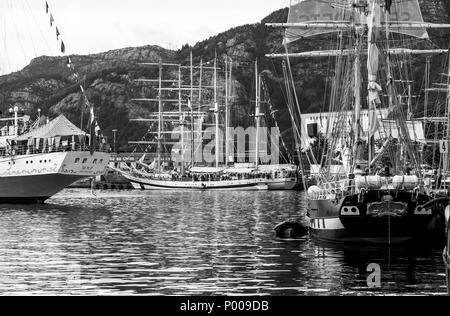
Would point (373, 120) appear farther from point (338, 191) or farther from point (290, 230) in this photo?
point (290, 230)

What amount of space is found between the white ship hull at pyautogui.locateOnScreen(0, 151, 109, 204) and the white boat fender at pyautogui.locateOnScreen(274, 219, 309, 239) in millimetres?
48288

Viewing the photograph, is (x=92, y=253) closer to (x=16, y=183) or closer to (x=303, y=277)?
(x=303, y=277)

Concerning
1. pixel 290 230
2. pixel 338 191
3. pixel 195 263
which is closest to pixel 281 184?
pixel 290 230

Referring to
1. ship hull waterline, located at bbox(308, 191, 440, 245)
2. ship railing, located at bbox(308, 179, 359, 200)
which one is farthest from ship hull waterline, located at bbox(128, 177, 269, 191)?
ship hull waterline, located at bbox(308, 191, 440, 245)

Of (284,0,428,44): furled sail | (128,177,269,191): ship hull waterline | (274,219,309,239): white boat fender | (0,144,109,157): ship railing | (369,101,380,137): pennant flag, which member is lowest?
(128,177,269,191): ship hull waterline

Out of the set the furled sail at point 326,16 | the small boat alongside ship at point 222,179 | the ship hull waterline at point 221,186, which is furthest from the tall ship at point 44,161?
the small boat alongside ship at point 222,179

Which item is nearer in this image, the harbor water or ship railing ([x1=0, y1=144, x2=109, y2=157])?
the harbor water

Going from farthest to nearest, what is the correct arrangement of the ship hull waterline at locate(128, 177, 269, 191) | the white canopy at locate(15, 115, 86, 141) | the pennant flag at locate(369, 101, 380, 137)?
the ship hull waterline at locate(128, 177, 269, 191) → the white canopy at locate(15, 115, 86, 141) → the pennant flag at locate(369, 101, 380, 137)

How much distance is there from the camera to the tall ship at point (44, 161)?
93750 millimetres

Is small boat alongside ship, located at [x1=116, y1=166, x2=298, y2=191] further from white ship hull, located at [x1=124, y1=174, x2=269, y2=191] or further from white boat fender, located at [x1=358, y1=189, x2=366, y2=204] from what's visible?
white boat fender, located at [x1=358, y1=189, x2=366, y2=204]

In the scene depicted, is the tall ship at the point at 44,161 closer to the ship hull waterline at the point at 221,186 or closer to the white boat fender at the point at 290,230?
the white boat fender at the point at 290,230

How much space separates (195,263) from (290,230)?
50.9ft

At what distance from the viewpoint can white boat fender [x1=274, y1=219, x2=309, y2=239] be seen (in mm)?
49228

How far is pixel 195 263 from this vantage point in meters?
35.0
